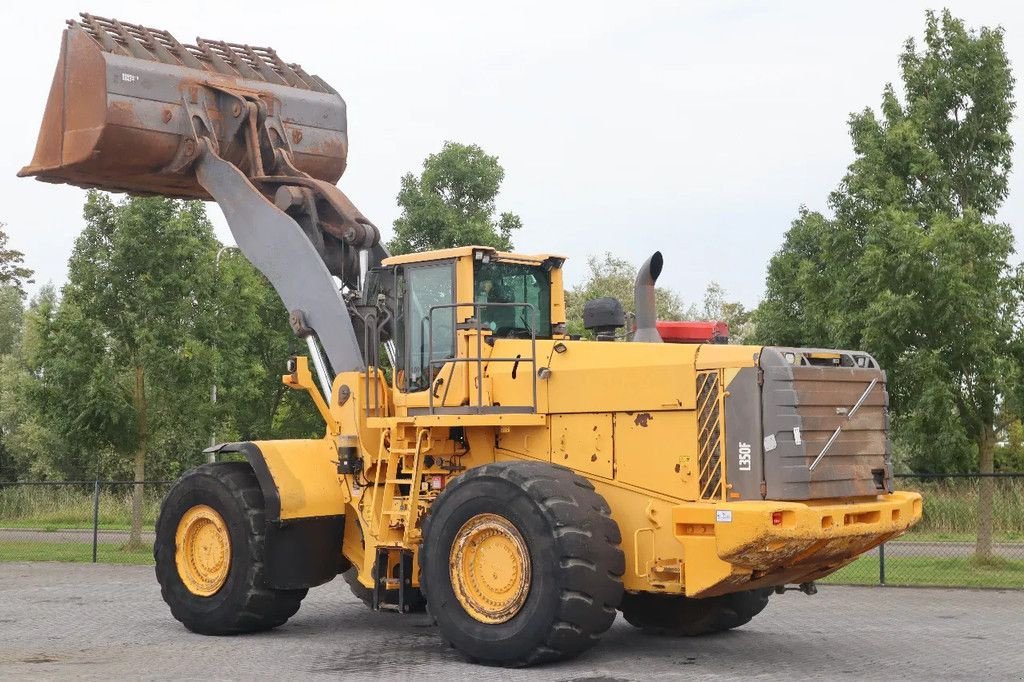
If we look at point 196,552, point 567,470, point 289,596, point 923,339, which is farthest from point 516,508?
point 923,339

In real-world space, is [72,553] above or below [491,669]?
above

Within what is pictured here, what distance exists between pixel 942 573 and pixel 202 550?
444 inches

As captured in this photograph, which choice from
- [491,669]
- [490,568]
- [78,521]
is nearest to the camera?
[491,669]

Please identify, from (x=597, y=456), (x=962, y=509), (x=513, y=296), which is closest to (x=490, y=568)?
(x=597, y=456)

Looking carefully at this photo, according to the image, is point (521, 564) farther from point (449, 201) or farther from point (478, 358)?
point (449, 201)

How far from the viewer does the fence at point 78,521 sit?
85.3ft

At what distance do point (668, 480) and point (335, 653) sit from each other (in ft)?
11.3

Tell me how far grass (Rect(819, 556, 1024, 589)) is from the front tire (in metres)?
9.45

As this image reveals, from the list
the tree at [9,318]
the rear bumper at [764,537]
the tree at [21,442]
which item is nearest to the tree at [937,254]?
the rear bumper at [764,537]

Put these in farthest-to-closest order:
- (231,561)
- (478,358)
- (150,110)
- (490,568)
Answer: (150,110) → (231,561) → (478,358) → (490,568)

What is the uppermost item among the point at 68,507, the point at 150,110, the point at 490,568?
the point at 150,110

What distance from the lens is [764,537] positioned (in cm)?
1118

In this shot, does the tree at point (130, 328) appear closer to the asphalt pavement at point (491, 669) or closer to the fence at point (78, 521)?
the fence at point (78, 521)

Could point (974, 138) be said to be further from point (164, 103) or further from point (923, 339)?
point (164, 103)
